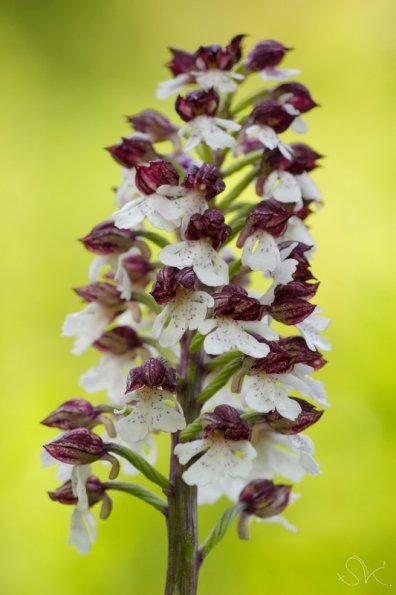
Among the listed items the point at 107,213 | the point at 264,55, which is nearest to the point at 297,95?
the point at 264,55

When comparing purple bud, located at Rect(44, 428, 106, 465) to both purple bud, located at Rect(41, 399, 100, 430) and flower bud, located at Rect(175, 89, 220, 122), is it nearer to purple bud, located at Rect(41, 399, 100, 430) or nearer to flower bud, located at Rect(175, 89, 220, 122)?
purple bud, located at Rect(41, 399, 100, 430)

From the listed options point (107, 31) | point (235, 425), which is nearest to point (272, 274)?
point (235, 425)

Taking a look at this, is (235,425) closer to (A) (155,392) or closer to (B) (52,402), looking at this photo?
(A) (155,392)

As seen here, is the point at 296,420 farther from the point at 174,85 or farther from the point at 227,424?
the point at 174,85

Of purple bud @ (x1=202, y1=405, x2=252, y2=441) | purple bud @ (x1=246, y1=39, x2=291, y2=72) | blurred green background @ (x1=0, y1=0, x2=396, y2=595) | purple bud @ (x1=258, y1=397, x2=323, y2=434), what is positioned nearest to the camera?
purple bud @ (x1=202, y1=405, x2=252, y2=441)

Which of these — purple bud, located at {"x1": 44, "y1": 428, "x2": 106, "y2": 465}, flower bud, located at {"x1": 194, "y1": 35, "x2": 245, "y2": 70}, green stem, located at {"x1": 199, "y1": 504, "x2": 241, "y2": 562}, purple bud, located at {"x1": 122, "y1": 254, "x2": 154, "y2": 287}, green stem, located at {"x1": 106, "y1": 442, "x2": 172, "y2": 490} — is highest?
flower bud, located at {"x1": 194, "y1": 35, "x2": 245, "y2": 70}

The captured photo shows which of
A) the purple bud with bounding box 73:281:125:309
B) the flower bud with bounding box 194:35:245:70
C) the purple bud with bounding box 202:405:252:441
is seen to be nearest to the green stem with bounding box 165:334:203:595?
the purple bud with bounding box 202:405:252:441

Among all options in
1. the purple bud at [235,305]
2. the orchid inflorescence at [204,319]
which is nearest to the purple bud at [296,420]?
the orchid inflorescence at [204,319]

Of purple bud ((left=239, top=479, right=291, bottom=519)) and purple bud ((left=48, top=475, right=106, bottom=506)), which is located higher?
purple bud ((left=48, top=475, right=106, bottom=506))
